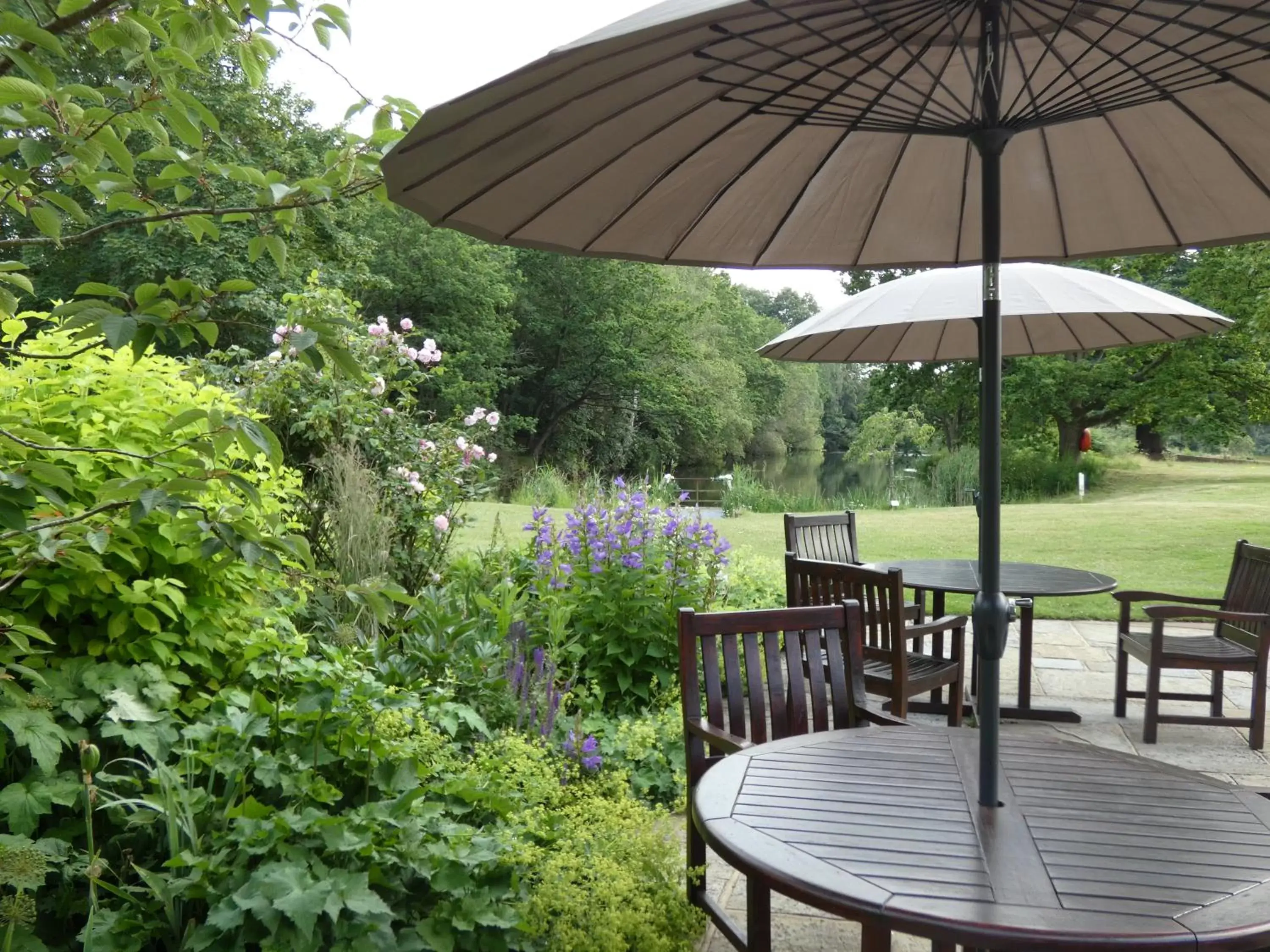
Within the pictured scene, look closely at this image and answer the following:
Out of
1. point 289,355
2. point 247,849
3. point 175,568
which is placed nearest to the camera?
point 247,849

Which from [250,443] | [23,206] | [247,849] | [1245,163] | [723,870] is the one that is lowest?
[723,870]

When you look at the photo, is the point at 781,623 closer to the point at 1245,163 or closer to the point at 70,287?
the point at 1245,163

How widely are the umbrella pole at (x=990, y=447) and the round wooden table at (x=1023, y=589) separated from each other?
2613 mm

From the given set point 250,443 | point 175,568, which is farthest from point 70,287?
point 250,443

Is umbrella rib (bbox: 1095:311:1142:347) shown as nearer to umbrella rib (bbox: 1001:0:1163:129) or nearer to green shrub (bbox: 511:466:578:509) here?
umbrella rib (bbox: 1001:0:1163:129)

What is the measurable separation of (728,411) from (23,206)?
1306 inches

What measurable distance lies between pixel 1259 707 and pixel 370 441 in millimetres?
4679

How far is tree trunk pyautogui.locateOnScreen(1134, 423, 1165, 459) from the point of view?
1065 inches

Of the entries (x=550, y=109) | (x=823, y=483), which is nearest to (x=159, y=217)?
(x=550, y=109)

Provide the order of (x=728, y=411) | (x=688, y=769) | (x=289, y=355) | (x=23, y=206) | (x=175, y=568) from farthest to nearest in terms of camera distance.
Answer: (x=728, y=411)
(x=289, y=355)
(x=175, y=568)
(x=688, y=769)
(x=23, y=206)

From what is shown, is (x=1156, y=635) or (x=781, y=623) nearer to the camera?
(x=781, y=623)

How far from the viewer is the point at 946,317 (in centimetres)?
395

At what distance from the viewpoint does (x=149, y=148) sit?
5.60 ft

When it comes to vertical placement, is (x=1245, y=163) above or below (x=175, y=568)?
above
